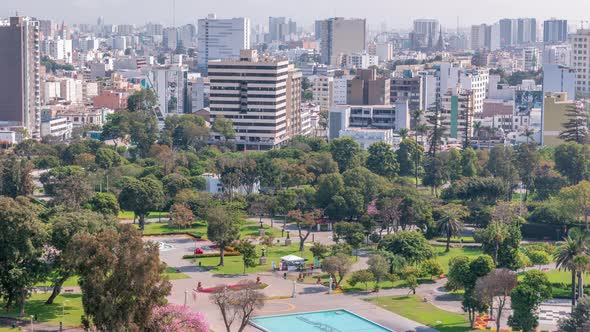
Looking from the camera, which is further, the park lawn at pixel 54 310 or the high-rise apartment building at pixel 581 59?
the high-rise apartment building at pixel 581 59

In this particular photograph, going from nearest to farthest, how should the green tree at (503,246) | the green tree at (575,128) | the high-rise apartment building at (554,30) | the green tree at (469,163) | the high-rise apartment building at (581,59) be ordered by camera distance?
the green tree at (503,246) < the green tree at (469,163) < the green tree at (575,128) < the high-rise apartment building at (581,59) < the high-rise apartment building at (554,30)

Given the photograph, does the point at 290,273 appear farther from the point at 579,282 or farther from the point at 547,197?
the point at 547,197

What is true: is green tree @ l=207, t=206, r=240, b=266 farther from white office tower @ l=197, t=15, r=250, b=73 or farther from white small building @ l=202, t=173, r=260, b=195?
white office tower @ l=197, t=15, r=250, b=73

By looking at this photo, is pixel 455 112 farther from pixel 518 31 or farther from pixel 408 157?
pixel 518 31

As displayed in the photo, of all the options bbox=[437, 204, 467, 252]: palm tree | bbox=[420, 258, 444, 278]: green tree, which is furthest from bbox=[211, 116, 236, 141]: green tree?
bbox=[420, 258, 444, 278]: green tree

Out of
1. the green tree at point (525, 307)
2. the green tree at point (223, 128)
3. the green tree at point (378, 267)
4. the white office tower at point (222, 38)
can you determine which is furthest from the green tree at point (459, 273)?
the white office tower at point (222, 38)

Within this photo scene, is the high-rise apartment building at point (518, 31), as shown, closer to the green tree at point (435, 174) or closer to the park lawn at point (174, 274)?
the green tree at point (435, 174)
